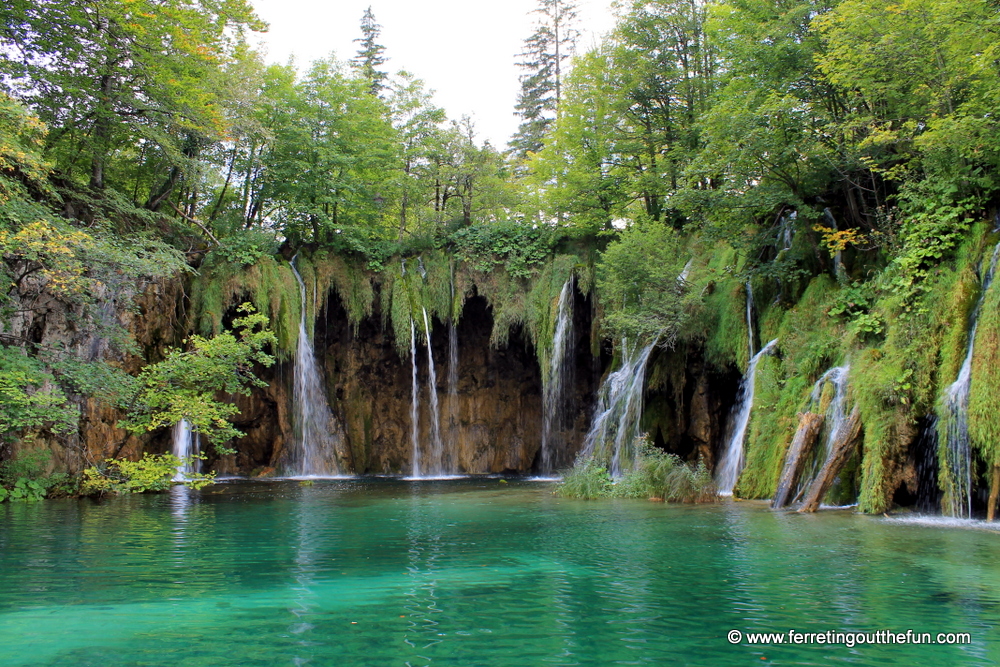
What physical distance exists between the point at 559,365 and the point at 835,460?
10.4 m

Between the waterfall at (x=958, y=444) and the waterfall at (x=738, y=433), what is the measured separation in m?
4.13

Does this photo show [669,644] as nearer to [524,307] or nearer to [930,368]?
[930,368]

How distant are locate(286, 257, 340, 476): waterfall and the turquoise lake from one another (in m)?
11.4

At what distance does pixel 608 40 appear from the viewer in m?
21.6

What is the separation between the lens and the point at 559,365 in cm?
2003

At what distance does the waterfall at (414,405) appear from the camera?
21969mm

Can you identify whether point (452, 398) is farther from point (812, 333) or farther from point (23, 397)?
point (23, 397)

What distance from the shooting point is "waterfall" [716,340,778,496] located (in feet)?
43.3

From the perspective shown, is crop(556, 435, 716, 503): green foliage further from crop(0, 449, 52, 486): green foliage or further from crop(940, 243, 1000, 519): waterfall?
crop(0, 449, 52, 486): green foliage

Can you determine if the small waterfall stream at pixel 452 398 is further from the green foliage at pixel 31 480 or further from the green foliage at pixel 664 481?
the green foliage at pixel 31 480

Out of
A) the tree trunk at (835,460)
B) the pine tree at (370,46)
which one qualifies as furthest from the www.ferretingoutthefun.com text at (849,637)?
the pine tree at (370,46)

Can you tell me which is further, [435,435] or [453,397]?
[453,397]

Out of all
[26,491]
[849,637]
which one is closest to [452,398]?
[26,491]

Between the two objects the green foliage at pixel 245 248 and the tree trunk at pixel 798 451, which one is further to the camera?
the green foliage at pixel 245 248
